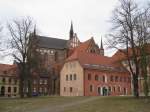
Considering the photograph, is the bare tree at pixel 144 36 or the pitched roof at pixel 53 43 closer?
the bare tree at pixel 144 36

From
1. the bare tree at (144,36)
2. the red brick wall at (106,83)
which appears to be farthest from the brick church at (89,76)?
the bare tree at (144,36)

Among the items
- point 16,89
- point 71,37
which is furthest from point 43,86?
point 71,37

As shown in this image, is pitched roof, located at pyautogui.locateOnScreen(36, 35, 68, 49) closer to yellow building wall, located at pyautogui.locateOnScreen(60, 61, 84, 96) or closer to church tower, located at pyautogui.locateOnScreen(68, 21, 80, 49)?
church tower, located at pyautogui.locateOnScreen(68, 21, 80, 49)

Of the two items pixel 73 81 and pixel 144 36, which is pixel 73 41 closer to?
pixel 73 81

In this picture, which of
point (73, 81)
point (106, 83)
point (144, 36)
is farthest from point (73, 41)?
point (144, 36)

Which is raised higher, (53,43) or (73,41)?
(73,41)

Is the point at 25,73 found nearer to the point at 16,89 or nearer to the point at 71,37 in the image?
the point at 16,89

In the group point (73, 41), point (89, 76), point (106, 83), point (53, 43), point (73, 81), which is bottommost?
point (106, 83)

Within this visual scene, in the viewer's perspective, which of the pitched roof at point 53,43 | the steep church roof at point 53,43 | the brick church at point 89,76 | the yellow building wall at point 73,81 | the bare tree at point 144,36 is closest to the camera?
the bare tree at point 144,36

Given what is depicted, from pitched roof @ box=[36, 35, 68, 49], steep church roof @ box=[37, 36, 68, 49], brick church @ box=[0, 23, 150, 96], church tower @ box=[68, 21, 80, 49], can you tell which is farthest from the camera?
church tower @ box=[68, 21, 80, 49]

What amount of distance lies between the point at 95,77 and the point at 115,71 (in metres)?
7.70

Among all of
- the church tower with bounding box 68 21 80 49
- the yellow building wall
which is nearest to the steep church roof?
the church tower with bounding box 68 21 80 49

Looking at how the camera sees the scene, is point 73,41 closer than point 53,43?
Yes

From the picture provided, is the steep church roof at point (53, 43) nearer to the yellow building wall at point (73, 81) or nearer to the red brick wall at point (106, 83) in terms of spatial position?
the yellow building wall at point (73, 81)
